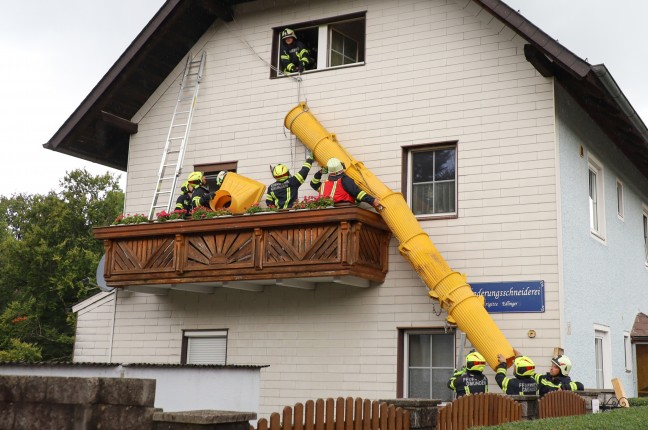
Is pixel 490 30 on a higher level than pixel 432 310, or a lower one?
higher

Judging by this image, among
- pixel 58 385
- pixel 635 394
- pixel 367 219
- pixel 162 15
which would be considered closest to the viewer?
pixel 58 385

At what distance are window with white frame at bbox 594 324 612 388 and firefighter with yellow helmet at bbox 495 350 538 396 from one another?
371cm

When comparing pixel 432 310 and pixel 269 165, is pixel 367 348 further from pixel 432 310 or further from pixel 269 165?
pixel 269 165

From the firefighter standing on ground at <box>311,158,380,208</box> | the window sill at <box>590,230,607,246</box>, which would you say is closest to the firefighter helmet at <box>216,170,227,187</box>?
the firefighter standing on ground at <box>311,158,380,208</box>

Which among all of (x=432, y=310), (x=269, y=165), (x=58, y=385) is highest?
(x=269, y=165)

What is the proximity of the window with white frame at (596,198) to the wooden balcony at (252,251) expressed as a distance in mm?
4296

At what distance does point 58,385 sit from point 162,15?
1147 centimetres

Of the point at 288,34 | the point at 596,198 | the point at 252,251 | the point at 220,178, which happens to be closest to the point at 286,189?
the point at 252,251

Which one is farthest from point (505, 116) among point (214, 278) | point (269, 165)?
point (214, 278)

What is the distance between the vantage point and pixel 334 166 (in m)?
13.9

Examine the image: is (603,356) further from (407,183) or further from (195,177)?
(195,177)

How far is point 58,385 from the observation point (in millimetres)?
5887

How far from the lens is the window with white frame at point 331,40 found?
52.3 feet

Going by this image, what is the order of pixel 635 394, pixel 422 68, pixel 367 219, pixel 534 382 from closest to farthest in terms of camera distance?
pixel 534 382 → pixel 367 219 → pixel 422 68 → pixel 635 394
